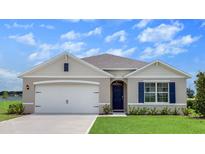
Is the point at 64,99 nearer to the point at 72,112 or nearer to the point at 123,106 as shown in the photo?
the point at 72,112

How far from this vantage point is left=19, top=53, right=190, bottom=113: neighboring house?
22.8 meters

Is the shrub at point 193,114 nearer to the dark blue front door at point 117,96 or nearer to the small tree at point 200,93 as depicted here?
the small tree at point 200,93

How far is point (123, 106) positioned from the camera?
24.8 metres

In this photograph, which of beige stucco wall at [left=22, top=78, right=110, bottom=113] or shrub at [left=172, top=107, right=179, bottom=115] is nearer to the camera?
shrub at [left=172, top=107, right=179, bottom=115]

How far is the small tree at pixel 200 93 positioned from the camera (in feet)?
66.6

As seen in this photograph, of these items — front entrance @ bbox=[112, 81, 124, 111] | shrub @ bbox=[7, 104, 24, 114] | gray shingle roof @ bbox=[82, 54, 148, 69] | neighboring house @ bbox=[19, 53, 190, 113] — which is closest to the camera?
neighboring house @ bbox=[19, 53, 190, 113]

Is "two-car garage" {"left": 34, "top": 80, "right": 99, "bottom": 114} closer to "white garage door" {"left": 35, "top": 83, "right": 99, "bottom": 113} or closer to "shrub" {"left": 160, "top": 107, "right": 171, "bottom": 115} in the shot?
"white garage door" {"left": 35, "top": 83, "right": 99, "bottom": 113}

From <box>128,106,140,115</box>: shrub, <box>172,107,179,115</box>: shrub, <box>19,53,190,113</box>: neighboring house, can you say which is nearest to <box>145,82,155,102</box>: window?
<box>19,53,190,113</box>: neighboring house

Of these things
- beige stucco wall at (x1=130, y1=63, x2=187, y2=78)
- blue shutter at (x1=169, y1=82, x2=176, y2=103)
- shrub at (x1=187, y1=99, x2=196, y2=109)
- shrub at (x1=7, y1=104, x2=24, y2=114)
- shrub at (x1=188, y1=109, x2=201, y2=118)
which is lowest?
shrub at (x1=188, y1=109, x2=201, y2=118)
